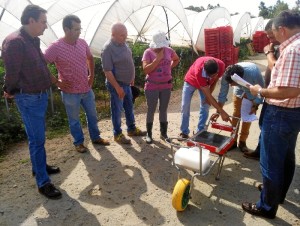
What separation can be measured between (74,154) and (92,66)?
1490 mm

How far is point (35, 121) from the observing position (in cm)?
346

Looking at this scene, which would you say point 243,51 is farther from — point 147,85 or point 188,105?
point 147,85

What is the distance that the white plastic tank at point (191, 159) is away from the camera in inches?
129

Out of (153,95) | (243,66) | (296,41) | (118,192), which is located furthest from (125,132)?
(296,41)

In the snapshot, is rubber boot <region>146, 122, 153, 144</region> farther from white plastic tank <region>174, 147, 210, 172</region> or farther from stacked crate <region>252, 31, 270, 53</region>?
stacked crate <region>252, 31, 270, 53</region>

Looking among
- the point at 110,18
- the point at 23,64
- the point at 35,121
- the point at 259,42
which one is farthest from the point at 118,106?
the point at 259,42

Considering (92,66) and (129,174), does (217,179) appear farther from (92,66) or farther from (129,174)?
(92,66)

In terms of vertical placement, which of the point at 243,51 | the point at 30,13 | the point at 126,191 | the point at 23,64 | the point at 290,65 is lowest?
the point at 243,51

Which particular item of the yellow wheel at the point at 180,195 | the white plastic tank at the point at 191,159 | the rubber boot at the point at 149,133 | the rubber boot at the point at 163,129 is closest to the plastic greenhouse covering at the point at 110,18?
the rubber boot at the point at 149,133

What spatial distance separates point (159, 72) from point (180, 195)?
224 centimetres

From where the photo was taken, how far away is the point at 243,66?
14.0 ft

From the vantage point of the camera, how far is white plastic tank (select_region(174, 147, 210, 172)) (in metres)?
3.27

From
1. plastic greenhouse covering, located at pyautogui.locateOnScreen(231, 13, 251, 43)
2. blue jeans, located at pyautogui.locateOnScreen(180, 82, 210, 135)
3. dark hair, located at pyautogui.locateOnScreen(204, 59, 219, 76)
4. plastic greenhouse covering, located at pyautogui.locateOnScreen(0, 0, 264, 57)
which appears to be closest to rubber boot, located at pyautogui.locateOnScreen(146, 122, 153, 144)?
blue jeans, located at pyautogui.locateOnScreen(180, 82, 210, 135)

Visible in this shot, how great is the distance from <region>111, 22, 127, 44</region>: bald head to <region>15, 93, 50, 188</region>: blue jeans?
5.06 feet
